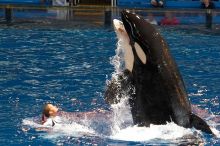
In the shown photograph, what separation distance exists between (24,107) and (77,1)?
18.7m

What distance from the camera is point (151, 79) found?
7.15 meters

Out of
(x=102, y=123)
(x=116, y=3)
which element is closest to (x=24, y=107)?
(x=102, y=123)

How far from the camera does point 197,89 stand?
11375 millimetres

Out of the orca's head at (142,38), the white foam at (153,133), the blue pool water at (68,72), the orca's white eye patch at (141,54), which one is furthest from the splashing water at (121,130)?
the orca's white eye patch at (141,54)

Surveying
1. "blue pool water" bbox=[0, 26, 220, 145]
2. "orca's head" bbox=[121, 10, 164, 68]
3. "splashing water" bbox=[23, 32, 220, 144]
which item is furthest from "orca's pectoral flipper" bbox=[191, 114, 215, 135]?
"orca's head" bbox=[121, 10, 164, 68]

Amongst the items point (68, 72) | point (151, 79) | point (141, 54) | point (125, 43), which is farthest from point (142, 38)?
point (68, 72)

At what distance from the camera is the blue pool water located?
8.75 metres

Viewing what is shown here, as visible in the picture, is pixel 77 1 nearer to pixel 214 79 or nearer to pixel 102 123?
pixel 214 79

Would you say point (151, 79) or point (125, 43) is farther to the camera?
point (125, 43)

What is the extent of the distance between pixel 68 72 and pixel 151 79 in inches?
235

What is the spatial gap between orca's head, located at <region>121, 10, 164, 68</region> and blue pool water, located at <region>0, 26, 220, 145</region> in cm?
133

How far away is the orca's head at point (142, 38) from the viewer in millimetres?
7168

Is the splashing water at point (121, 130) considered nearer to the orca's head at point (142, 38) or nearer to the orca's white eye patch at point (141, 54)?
the orca's head at point (142, 38)

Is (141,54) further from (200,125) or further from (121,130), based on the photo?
(121,130)
